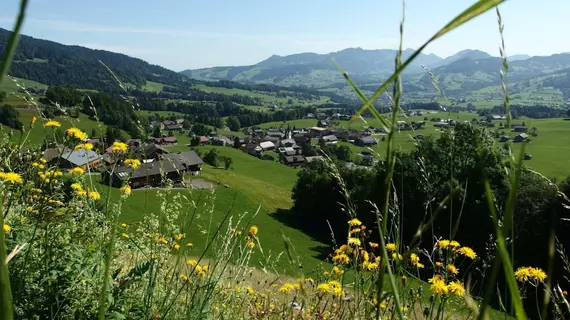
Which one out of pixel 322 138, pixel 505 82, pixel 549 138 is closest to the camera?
pixel 505 82

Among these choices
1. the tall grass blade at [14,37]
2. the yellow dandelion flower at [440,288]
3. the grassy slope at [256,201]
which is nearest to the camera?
the tall grass blade at [14,37]

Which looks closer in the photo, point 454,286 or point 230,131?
point 454,286

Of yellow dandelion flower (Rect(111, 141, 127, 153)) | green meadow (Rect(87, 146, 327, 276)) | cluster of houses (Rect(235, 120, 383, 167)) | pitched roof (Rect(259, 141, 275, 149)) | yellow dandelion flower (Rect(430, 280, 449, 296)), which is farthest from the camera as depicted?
pitched roof (Rect(259, 141, 275, 149))

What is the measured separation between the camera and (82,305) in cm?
196

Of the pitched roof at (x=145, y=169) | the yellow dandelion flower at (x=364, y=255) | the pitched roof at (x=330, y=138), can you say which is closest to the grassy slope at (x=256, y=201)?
the pitched roof at (x=145, y=169)

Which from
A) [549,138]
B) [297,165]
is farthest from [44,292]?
[549,138]

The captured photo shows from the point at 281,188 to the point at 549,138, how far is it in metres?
56.6

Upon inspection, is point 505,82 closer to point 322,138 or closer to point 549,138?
point 549,138

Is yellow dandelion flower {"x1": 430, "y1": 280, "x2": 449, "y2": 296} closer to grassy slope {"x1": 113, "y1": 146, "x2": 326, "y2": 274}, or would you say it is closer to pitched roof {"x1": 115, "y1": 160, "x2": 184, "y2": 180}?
grassy slope {"x1": 113, "y1": 146, "x2": 326, "y2": 274}

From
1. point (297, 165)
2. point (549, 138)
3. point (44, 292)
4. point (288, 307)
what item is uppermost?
point (44, 292)

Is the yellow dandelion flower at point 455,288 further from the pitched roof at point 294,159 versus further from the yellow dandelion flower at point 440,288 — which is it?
the pitched roof at point 294,159

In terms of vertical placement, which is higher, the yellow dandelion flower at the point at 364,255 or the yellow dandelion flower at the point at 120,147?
the yellow dandelion flower at the point at 120,147

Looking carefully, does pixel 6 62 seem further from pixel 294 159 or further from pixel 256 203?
pixel 294 159

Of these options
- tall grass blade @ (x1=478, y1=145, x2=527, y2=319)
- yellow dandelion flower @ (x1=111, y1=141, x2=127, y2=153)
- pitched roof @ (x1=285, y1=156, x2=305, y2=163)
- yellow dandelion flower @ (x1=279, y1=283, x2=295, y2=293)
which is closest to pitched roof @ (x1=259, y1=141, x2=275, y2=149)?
pitched roof @ (x1=285, y1=156, x2=305, y2=163)
